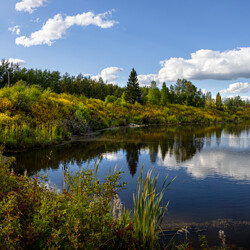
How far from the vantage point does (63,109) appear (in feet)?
85.7

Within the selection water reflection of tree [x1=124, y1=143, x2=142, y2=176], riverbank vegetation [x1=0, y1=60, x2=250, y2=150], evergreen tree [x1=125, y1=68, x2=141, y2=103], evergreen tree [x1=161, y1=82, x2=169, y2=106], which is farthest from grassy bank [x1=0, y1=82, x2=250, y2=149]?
evergreen tree [x1=161, y1=82, x2=169, y2=106]

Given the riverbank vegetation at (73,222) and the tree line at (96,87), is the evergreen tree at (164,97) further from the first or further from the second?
the riverbank vegetation at (73,222)

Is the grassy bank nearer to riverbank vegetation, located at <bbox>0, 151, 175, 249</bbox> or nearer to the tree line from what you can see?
riverbank vegetation, located at <bbox>0, 151, 175, 249</bbox>

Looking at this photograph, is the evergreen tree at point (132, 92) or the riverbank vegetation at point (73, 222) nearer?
the riverbank vegetation at point (73, 222)

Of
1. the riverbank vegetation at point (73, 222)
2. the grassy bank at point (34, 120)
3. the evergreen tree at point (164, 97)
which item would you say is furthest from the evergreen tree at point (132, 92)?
the riverbank vegetation at point (73, 222)

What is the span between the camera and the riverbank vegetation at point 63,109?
15461 mm

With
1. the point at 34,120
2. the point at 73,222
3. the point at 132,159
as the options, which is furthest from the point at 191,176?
the point at 34,120

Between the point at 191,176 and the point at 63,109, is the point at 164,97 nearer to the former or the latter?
the point at 63,109

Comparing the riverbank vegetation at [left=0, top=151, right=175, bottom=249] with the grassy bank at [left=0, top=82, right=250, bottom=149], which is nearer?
the riverbank vegetation at [left=0, top=151, right=175, bottom=249]

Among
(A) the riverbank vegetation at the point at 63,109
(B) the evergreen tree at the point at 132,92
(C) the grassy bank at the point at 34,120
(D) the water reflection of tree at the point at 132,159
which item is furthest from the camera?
(B) the evergreen tree at the point at 132,92

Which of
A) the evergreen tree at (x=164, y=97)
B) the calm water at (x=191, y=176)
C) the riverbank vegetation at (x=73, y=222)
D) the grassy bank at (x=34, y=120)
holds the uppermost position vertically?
the evergreen tree at (x=164, y=97)

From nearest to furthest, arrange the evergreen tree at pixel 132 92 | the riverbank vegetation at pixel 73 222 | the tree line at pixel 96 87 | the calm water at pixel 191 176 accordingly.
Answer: the riverbank vegetation at pixel 73 222
the calm water at pixel 191 176
the tree line at pixel 96 87
the evergreen tree at pixel 132 92

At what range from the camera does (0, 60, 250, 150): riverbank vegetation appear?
1546 centimetres

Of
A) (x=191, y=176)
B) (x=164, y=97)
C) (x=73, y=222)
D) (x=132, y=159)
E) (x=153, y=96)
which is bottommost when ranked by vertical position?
(x=191, y=176)
